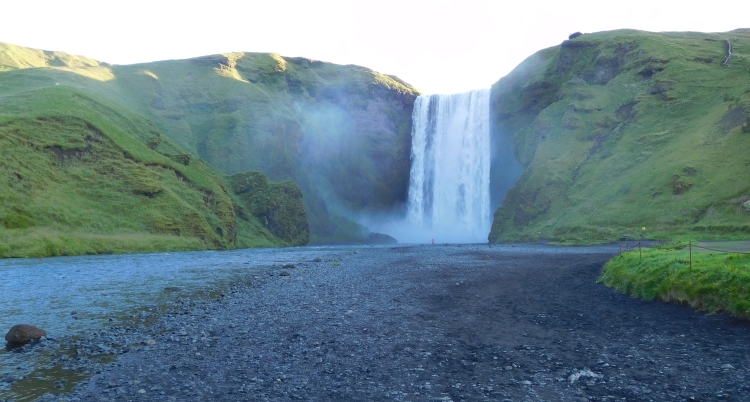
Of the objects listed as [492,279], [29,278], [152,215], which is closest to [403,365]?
[492,279]

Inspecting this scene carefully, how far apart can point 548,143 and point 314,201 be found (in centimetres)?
5934

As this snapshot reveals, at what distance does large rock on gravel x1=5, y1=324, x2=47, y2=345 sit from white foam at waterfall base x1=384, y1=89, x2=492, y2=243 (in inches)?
3795

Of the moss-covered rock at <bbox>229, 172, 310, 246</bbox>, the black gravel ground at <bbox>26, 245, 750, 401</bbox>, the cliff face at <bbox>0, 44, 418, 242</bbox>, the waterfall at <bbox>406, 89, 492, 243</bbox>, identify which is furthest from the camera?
the cliff face at <bbox>0, 44, 418, 242</bbox>

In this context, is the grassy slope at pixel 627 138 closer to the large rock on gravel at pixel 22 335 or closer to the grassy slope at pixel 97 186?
the grassy slope at pixel 97 186

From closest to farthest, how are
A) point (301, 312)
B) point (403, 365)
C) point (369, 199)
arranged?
point (403, 365) → point (301, 312) → point (369, 199)

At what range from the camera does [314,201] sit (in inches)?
4975

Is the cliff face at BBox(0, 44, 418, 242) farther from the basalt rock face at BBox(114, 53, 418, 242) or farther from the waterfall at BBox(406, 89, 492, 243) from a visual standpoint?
the waterfall at BBox(406, 89, 492, 243)

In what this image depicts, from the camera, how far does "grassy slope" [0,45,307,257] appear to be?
56.8 m

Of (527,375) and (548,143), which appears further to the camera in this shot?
(548,143)

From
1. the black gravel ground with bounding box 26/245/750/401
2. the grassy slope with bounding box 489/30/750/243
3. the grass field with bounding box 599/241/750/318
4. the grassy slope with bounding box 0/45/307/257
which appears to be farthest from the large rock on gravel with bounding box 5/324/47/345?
the grassy slope with bounding box 489/30/750/243

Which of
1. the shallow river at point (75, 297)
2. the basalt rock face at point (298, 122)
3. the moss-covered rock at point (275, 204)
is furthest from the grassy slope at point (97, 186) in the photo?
the basalt rock face at point (298, 122)

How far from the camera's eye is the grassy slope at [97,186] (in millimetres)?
56781

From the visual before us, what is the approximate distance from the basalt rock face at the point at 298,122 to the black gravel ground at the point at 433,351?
3894 inches

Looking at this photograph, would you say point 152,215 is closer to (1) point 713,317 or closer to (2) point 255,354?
(2) point 255,354
